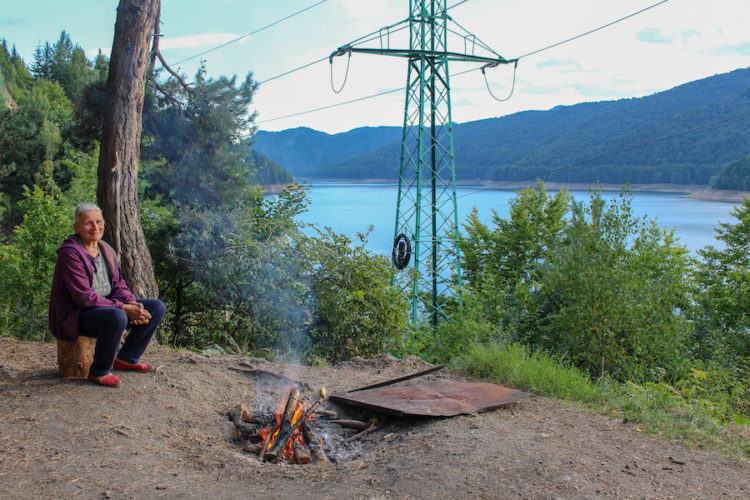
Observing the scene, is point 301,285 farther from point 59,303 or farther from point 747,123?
point 747,123

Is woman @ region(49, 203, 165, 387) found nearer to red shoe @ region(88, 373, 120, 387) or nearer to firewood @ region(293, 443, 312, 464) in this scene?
red shoe @ region(88, 373, 120, 387)

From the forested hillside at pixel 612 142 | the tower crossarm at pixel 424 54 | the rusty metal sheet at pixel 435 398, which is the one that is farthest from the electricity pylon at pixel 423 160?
the forested hillside at pixel 612 142

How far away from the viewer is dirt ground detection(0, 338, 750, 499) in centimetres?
333

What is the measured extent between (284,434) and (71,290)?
2042 millimetres

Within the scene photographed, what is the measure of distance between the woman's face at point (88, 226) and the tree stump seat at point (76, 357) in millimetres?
840

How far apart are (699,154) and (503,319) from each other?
54.2 meters

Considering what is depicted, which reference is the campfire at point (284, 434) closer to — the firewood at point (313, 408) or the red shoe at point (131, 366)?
the firewood at point (313, 408)

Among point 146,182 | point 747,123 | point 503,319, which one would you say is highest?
point 747,123

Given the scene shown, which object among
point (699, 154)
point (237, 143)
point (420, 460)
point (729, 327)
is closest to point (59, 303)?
point (420, 460)

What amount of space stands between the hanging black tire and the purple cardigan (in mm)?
9286

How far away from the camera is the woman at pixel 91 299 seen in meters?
4.38

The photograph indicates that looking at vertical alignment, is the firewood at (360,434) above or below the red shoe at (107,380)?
below

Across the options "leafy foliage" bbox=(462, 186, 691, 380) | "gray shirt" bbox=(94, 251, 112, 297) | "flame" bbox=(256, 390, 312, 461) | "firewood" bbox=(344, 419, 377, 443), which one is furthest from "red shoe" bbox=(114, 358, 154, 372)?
"leafy foliage" bbox=(462, 186, 691, 380)

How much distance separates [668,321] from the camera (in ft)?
33.2
